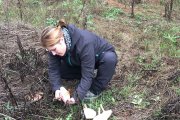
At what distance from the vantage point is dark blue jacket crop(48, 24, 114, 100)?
145 inches

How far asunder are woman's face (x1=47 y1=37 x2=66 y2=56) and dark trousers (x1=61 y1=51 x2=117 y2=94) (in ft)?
1.74

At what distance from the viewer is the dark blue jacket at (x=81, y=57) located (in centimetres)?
368

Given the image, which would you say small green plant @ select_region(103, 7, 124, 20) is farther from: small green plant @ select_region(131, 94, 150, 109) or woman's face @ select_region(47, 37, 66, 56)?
woman's face @ select_region(47, 37, 66, 56)

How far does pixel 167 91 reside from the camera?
419cm

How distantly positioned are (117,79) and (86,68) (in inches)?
35.0

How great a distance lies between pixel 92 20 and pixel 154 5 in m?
1.83

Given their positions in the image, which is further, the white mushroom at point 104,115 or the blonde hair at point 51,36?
the white mushroom at point 104,115

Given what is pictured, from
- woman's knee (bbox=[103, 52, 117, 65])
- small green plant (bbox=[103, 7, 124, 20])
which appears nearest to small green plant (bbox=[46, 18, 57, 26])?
small green plant (bbox=[103, 7, 124, 20])

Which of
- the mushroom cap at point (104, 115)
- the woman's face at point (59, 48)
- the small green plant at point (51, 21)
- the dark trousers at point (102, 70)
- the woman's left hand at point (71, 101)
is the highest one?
the woman's face at point (59, 48)

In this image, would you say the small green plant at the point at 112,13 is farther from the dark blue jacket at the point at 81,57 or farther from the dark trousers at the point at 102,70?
the dark blue jacket at the point at 81,57

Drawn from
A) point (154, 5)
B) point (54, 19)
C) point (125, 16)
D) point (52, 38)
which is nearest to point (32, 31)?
point (54, 19)

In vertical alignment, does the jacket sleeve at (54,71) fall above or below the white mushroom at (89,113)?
above

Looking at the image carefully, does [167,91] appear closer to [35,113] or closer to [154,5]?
[35,113]

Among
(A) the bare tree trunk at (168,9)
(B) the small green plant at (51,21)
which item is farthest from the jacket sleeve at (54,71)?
(A) the bare tree trunk at (168,9)
